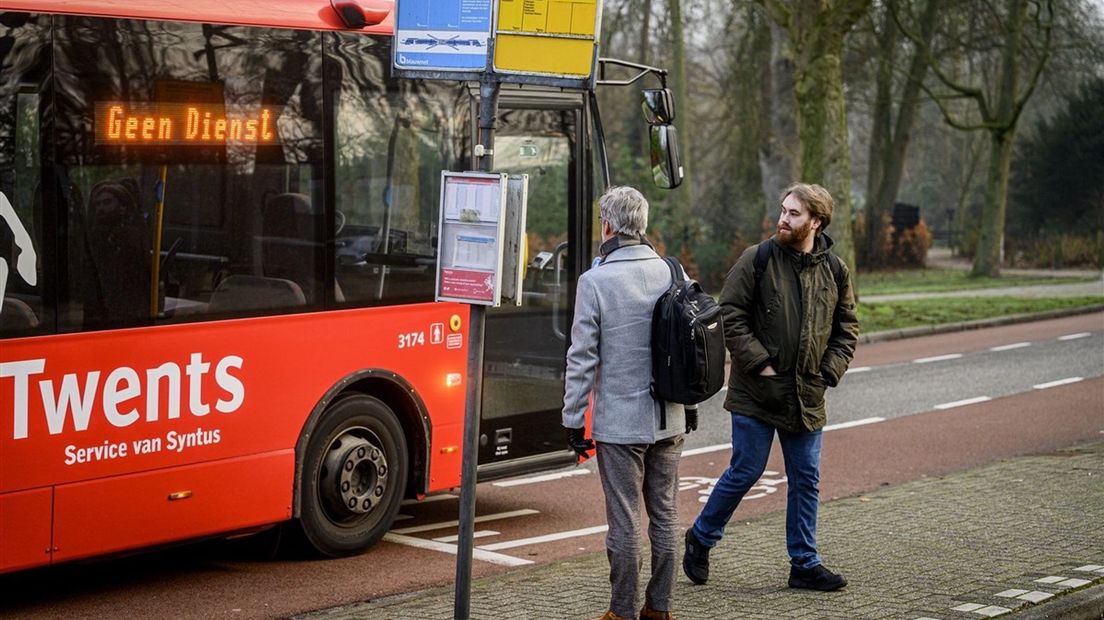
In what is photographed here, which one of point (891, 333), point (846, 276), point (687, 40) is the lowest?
point (891, 333)

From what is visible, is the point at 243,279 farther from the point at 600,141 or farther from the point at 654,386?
the point at 600,141

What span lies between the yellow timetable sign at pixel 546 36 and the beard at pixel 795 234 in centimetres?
173

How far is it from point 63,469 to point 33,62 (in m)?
1.82

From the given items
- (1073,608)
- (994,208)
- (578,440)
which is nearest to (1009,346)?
(1073,608)

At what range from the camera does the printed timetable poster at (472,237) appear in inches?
219

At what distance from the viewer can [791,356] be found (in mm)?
7078

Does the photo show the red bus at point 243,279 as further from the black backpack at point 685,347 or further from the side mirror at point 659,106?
the black backpack at point 685,347

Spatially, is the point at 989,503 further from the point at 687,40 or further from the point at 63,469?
the point at 687,40

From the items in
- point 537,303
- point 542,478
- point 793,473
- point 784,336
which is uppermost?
point 784,336

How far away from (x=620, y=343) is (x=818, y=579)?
174cm

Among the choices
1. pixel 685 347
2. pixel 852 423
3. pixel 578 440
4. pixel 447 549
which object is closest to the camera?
pixel 685 347

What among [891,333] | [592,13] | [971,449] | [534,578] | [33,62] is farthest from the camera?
[891,333]

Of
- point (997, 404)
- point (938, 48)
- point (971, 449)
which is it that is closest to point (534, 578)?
point (971, 449)

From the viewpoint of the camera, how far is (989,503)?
9.45 metres
